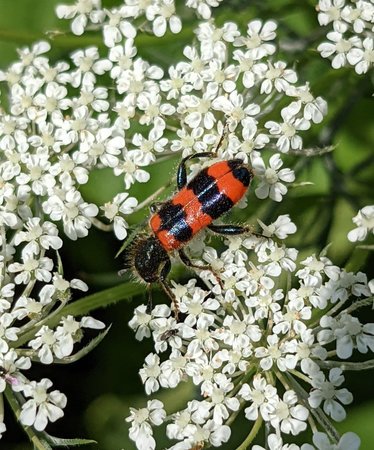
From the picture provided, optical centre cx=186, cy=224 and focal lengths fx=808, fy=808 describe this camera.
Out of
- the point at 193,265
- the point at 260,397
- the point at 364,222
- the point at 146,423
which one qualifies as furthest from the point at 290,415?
the point at 364,222

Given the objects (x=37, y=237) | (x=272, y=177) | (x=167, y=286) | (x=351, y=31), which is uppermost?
(x=351, y=31)

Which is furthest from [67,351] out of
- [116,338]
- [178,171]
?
[116,338]

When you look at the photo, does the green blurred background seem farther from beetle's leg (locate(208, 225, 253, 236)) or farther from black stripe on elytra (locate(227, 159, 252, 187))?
black stripe on elytra (locate(227, 159, 252, 187))

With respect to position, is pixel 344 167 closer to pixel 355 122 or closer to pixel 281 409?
pixel 355 122

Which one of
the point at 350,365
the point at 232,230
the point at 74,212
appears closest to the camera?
the point at 350,365

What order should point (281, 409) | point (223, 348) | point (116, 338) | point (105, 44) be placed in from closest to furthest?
1. point (281, 409)
2. point (223, 348)
3. point (105, 44)
4. point (116, 338)

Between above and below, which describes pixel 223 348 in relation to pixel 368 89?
below

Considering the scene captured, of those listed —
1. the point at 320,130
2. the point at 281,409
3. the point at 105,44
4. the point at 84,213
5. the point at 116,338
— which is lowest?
the point at 116,338

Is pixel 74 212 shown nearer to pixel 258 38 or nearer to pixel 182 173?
pixel 182 173
